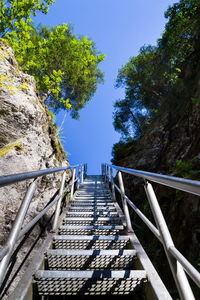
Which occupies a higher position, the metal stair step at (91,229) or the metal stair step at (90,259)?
the metal stair step at (91,229)

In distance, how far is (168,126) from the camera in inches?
334

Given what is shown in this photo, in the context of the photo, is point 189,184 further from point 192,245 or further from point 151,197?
point 192,245

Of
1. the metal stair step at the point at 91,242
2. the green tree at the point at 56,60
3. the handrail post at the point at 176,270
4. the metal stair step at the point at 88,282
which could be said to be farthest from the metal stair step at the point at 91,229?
the green tree at the point at 56,60

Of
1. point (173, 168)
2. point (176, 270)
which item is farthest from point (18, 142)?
point (173, 168)

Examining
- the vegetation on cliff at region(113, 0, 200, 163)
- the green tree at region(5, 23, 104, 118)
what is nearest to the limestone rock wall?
the green tree at region(5, 23, 104, 118)

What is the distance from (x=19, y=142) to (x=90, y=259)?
2.64 metres

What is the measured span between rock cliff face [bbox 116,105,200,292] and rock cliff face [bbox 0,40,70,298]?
2893 millimetres

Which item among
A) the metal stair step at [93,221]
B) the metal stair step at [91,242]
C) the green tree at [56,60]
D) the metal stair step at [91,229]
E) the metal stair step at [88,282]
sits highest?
the green tree at [56,60]

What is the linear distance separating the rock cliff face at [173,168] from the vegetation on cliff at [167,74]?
0.97 meters

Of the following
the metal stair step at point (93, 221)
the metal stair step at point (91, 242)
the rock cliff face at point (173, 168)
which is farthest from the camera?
the rock cliff face at point (173, 168)

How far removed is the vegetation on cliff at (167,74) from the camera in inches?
316

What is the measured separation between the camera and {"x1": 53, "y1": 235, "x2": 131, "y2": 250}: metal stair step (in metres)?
2.12

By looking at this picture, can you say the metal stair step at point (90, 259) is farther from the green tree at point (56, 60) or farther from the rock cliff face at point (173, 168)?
the green tree at point (56, 60)

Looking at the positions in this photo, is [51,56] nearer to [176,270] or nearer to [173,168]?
[173,168]
